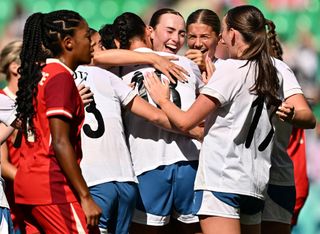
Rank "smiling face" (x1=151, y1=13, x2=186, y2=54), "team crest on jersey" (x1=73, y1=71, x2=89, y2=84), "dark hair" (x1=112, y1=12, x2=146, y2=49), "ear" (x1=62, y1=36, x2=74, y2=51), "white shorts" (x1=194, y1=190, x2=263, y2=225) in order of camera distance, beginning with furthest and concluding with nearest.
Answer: "smiling face" (x1=151, y1=13, x2=186, y2=54), "dark hair" (x1=112, y1=12, x2=146, y2=49), "team crest on jersey" (x1=73, y1=71, x2=89, y2=84), "white shorts" (x1=194, y1=190, x2=263, y2=225), "ear" (x1=62, y1=36, x2=74, y2=51)

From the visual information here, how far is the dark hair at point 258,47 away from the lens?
602 cm

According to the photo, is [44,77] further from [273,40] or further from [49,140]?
[273,40]

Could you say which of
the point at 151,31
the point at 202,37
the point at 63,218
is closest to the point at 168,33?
the point at 151,31

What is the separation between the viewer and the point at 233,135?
19.6 feet

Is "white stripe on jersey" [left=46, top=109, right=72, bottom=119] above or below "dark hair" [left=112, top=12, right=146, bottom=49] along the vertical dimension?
below

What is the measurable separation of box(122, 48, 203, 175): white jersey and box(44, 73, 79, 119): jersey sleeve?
150 cm

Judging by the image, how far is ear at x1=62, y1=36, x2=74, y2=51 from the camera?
5.56 m

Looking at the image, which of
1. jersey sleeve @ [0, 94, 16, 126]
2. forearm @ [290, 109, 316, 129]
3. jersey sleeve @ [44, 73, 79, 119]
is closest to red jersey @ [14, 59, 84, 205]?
jersey sleeve @ [44, 73, 79, 119]

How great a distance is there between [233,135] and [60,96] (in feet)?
3.88

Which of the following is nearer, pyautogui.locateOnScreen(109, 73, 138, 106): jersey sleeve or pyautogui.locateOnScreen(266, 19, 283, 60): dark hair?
pyautogui.locateOnScreen(109, 73, 138, 106): jersey sleeve

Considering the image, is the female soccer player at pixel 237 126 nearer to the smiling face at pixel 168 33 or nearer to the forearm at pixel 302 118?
the forearm at pixel 302 118

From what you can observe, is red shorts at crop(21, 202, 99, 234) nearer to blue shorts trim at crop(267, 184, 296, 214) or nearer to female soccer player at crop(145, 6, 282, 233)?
female soccer player at crop(145, 6, 282, 233)

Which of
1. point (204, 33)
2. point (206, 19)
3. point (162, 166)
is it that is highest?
point (206, 19)

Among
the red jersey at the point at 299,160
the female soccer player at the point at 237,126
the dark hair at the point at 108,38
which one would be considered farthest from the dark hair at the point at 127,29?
the red jersey at the point at 299,160
